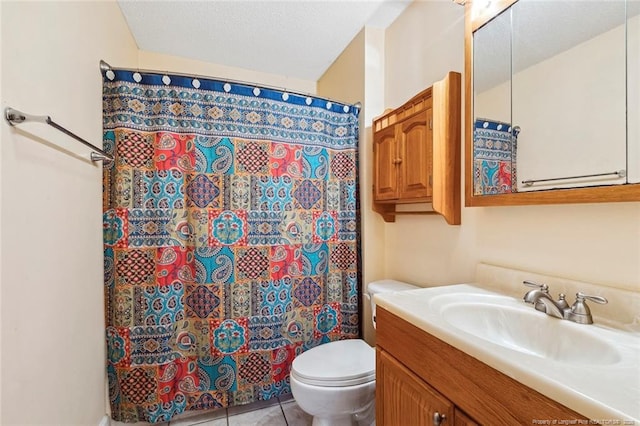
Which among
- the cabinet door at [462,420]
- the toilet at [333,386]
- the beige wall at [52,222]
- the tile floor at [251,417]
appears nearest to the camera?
the cabinet door at [462,420]

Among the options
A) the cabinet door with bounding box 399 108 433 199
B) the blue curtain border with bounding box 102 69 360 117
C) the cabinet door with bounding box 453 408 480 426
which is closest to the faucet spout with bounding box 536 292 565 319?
the cabinet door with bounding box 453 408 480 426

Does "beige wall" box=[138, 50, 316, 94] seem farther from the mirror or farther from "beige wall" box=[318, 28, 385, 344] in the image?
the mirror

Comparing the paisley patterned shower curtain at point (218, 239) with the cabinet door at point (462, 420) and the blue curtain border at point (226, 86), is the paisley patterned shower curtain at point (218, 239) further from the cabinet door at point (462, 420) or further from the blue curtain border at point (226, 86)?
the cabinet door at point (462, 420)

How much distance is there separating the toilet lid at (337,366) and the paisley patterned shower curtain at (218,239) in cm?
31

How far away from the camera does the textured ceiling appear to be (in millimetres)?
1675

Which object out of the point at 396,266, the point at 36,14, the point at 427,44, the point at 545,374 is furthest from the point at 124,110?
the point at 545,374

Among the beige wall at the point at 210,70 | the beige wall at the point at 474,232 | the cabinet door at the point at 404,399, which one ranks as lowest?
the cabinet door at the point at 404,399

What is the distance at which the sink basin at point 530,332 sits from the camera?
735mm

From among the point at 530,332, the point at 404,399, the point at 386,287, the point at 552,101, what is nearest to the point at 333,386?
the point at 404,399

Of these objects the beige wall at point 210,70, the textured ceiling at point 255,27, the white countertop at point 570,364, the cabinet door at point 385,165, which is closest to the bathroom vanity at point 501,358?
the white countertop at point 570,364

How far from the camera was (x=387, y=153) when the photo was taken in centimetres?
171

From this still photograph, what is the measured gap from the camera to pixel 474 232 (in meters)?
1.30

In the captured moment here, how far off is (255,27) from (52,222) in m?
1.64

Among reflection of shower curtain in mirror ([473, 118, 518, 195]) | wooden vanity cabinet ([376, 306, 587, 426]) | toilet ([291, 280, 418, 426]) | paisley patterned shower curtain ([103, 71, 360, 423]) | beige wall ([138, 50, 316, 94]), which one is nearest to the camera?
wooden vanity cabinet ([376, 306, 587, 426])
